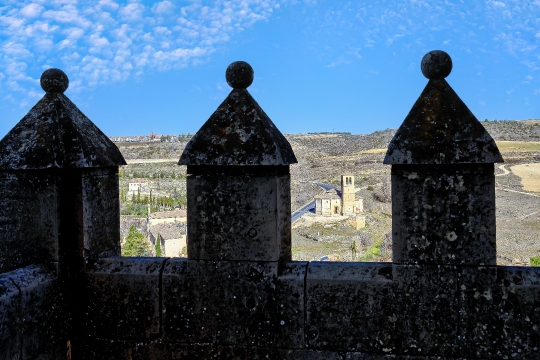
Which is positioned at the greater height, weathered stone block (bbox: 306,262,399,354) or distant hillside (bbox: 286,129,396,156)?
distant hillside (bbox: 286,129,396,156)

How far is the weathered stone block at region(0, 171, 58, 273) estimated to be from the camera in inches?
126

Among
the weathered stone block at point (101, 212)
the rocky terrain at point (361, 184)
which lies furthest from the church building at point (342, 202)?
the weathered stone block at point (101, 212)

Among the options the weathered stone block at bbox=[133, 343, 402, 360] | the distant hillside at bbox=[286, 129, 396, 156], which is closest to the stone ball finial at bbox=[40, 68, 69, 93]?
the weathered stone block at bbox=[133, 343, 402, 360]

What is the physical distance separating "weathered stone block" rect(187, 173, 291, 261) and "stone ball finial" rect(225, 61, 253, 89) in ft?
2.15

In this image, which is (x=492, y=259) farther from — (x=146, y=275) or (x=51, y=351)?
(x=51, y=351)

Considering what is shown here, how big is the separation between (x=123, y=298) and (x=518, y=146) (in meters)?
75.2

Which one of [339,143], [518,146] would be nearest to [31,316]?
[518,146]

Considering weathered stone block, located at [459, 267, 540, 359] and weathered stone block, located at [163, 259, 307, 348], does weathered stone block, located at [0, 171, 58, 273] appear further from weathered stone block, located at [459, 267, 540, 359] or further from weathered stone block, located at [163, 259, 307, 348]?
weathered stone block, located at [459, 267, 540, 359]

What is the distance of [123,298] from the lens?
3240 mm

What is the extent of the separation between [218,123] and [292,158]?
0.55 metres

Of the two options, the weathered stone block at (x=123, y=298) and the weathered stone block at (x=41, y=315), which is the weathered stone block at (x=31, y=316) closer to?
the weathered stone block at (x=41, y=315)

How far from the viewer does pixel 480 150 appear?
8.84 feet

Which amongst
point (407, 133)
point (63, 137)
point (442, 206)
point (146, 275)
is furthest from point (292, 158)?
point (63, 137)

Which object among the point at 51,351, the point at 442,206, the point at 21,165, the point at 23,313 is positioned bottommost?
the point at 51,351
